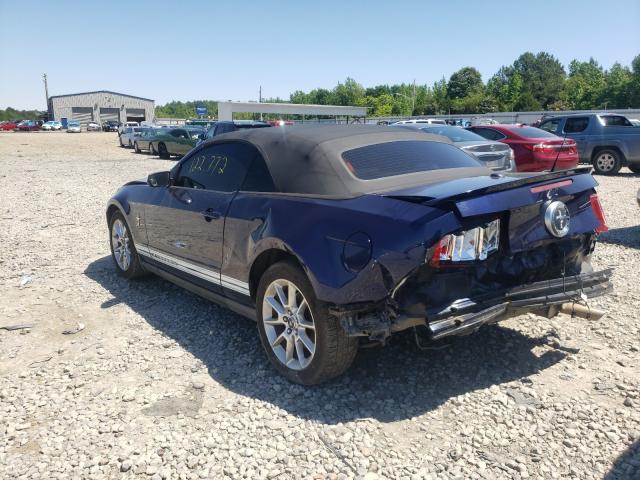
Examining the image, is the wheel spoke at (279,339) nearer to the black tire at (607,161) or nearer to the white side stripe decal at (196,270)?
the white side stripe decal at (196,270)

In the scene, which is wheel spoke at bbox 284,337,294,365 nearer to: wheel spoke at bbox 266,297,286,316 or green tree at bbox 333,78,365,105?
wheel spoke at bbox 266,297,286,316

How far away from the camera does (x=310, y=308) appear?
304 centimetres

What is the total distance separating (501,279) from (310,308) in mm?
1144

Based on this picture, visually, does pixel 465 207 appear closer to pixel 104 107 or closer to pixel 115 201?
pixel 115 201

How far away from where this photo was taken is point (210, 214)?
13.0 ft

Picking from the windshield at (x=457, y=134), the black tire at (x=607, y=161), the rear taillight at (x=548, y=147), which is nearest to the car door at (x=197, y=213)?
the windshield at (x=457, y=134)

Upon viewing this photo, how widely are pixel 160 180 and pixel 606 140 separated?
13747 mm

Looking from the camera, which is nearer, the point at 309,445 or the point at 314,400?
the point at 309,445

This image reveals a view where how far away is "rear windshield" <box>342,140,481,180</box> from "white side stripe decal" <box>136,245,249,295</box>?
1.16 m

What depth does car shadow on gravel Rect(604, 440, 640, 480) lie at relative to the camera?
2404 mm

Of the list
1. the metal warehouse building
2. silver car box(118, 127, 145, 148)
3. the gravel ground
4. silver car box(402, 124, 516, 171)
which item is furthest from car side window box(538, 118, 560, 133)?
the metal warehouse building

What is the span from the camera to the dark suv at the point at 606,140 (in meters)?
13.9

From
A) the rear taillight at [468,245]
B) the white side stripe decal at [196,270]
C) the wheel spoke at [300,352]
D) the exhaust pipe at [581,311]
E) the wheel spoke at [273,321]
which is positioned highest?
the rear taillight at [468,245]

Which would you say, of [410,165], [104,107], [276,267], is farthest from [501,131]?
[104,107]
